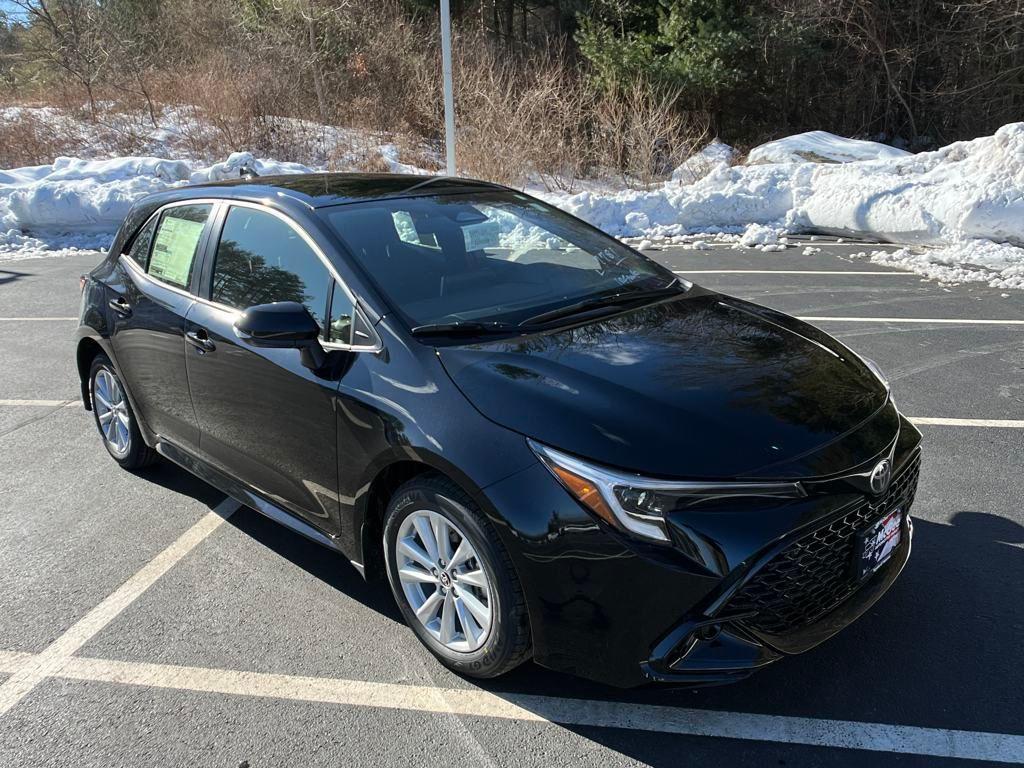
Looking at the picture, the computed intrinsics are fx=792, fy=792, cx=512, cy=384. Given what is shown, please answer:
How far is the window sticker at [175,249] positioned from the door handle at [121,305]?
0.78 feet

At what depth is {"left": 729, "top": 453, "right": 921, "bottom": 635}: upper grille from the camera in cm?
231

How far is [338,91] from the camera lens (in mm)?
22125

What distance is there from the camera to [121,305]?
4285mm

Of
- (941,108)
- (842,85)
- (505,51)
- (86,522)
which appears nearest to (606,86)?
(505,51)

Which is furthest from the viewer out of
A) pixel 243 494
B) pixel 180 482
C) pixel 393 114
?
pixel 393 114

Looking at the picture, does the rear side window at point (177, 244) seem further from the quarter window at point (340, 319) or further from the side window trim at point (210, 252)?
the quarter window at point (340, 319)

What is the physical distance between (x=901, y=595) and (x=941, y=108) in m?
20.5

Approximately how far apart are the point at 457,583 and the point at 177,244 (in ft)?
8.10

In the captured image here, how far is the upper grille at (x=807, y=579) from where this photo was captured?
7.58 ft

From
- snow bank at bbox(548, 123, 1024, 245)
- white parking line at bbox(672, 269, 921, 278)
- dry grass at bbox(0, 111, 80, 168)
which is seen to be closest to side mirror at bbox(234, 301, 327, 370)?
white parking line at bbox(672, 269, 921, 278)

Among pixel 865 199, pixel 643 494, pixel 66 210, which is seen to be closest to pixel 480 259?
pixel 643 494

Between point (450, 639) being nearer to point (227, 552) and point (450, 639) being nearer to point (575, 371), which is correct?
point (575, 371)

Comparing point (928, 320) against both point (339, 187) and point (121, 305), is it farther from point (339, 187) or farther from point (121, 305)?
point (121, 305)

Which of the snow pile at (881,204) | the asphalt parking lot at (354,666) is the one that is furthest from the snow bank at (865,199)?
the asphalt parking lot at (354,666)
